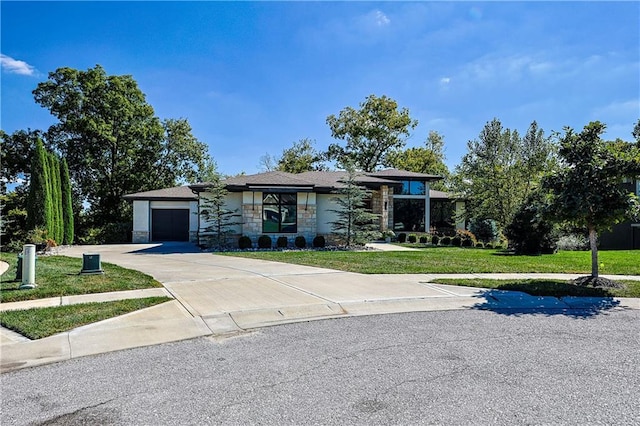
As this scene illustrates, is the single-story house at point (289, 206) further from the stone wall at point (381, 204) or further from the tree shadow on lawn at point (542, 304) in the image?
the tree shadow on lawn at point (542, 304)

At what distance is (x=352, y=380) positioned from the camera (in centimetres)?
370

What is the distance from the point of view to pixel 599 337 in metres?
5.10

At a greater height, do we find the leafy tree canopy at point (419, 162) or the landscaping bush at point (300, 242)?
the leafy tree canopy at point (419, 162)

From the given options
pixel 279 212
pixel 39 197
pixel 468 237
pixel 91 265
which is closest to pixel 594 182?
pixel 91 265

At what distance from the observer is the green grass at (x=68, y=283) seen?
7082 millimetres

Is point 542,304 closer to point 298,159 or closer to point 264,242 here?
point 264,242

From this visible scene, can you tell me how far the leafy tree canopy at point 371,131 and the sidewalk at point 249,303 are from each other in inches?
1168

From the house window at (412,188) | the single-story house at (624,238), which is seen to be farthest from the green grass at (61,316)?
the single-story house at (624,238)

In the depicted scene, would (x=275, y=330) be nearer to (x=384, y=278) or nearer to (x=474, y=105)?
(x=384, y=278)

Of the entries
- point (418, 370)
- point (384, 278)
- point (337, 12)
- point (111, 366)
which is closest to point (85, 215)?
point (337, 12)

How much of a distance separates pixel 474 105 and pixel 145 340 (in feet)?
69.2

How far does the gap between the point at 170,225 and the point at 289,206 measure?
8746 mm

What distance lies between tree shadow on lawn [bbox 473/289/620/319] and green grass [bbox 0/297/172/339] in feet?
19.1

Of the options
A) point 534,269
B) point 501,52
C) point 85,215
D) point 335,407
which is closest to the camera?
point 335,407
